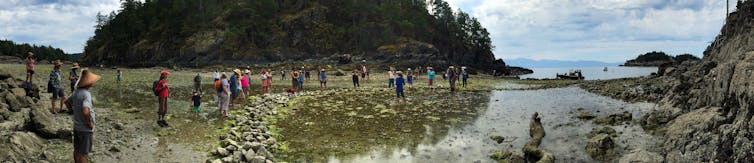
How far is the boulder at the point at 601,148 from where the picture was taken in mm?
14062

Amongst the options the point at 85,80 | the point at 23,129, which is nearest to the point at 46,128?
the point at 23,129

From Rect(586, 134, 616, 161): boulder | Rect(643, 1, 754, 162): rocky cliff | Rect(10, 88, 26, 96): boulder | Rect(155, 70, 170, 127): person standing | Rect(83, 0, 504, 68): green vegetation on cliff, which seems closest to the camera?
Rect(643, 1, 754, 162): rocky cliff

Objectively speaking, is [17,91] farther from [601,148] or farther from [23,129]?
[601,148]

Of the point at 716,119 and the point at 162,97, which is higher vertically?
the point at 162,97

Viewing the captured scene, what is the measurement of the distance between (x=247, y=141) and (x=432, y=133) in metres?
7.82

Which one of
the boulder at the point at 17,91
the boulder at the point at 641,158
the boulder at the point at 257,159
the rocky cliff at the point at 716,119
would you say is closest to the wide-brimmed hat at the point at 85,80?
the boulder at the point at 257,159

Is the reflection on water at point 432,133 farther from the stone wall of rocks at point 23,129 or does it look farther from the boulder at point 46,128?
the stone wall of rocks at point 23,129

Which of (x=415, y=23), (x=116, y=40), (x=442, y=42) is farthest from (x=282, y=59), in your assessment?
(x=116, y=40)

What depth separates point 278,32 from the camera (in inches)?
3903

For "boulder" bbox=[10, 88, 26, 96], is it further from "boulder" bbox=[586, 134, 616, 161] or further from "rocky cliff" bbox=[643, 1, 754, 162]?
"rocky cliff" bbox=[643, 1, 754, 162]

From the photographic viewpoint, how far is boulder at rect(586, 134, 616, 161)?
14062 millimetres

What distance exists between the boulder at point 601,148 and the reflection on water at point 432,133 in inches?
13.9

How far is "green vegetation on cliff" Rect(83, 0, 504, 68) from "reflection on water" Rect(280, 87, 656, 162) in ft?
218

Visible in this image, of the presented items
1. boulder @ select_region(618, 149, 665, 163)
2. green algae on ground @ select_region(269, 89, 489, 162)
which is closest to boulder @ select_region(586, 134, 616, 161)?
boulder @ select_region(618, 149, 665, 163)
